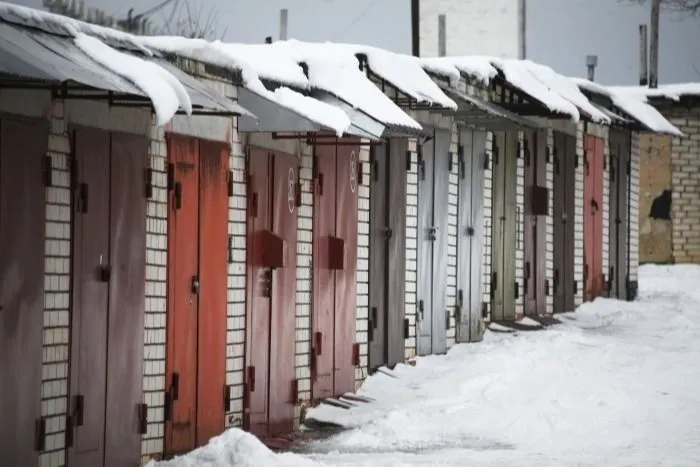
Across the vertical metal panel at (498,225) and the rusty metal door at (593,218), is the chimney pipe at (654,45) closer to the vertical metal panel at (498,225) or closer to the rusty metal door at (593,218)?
the rusty metal door at (593,218)

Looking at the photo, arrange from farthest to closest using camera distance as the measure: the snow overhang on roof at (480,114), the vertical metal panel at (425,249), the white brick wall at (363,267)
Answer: the vertical metal panel at (425,249), the snow overhang on roof at (480,114), the white brick wall at (363,267)

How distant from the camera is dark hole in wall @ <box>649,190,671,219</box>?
87.7ft

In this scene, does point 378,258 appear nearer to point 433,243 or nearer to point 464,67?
point 433,243

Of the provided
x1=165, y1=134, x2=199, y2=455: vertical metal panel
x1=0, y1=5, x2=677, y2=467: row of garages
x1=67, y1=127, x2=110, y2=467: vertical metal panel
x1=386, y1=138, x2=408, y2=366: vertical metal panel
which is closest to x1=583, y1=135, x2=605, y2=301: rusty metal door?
x1=0, y1=5, x2=677, y2=467: row of garages

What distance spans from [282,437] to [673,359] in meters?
5.10

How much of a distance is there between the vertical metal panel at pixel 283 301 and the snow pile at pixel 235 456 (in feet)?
5.99

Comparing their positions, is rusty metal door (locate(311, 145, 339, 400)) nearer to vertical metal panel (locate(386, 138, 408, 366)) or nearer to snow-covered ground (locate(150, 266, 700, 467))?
snow-covered ground (locate(150, 266, 700, 467))

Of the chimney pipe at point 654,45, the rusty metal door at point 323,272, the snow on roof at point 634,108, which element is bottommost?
the rusty metal door at point 323,272

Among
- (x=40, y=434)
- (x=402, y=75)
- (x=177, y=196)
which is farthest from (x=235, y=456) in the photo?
(x=402, y=75)

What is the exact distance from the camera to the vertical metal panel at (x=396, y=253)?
13.1 metres

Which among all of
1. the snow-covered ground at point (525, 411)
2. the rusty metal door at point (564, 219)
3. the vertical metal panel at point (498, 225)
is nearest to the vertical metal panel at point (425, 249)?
the snow-covered ground at point (525, 411)

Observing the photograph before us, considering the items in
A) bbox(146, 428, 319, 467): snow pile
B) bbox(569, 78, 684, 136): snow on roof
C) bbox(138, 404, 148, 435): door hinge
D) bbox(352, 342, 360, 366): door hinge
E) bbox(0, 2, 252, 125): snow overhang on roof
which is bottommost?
bbox(146, 428, 319, 467): snow pile

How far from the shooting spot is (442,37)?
2222 cm

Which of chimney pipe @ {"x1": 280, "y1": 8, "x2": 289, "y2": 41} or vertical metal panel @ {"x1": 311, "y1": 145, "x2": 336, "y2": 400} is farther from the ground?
chimney pipe @ {"x1": 280, "y1": 8, "x2": 289, "y2": 41}
